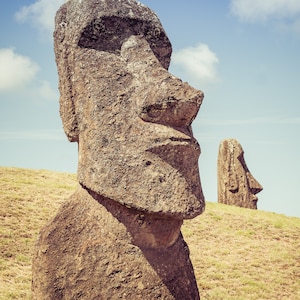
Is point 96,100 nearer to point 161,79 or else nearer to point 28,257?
point 161,79

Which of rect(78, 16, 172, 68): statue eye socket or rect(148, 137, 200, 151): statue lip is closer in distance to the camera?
rect(148, 137, 200, 151): statue lip

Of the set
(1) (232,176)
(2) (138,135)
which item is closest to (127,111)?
(2) (138,135)

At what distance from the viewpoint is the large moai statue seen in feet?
10.5

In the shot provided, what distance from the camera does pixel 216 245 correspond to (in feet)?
37.4

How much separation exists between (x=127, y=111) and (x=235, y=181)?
1378 centimetres

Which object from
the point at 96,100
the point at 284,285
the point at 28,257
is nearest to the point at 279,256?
the point at 284,285

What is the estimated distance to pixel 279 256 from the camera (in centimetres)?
1088

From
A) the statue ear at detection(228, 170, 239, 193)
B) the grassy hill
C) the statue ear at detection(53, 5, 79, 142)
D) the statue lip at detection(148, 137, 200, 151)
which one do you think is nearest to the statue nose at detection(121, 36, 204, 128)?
the statue lip at detection(148, 137, 200, 151)

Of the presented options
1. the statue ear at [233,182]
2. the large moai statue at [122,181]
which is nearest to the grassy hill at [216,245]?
the statue ear at [233,182]

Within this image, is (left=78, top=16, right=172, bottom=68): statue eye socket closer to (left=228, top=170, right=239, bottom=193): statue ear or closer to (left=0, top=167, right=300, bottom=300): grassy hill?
(left=0, top=167, right=300, bottom=300): grassy hill

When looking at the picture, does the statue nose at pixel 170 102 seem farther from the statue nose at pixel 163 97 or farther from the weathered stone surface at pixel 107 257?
the weathered stone surface at pixel 107 257

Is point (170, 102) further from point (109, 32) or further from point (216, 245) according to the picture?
point (216, 245)

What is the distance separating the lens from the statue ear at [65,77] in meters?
3.69

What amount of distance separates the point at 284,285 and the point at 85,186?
23.3 feet
